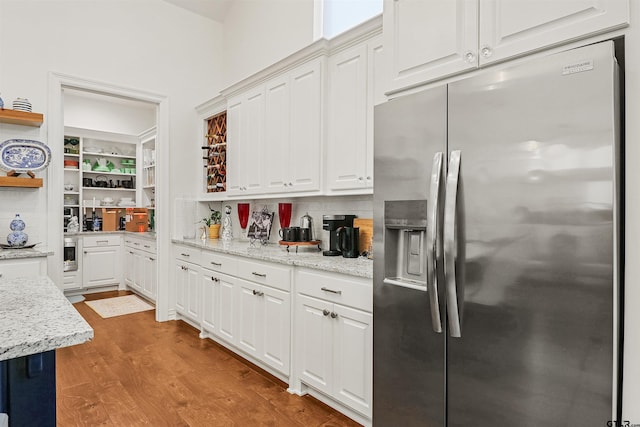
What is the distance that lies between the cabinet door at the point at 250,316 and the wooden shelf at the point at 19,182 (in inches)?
79.9

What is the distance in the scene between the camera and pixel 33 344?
0.87 metres

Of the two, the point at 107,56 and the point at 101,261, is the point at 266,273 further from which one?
the point at 101,261

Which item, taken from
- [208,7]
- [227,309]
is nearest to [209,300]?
[227,309]

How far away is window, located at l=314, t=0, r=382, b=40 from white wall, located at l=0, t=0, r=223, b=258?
1.83m

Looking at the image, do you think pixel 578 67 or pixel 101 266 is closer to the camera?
pixel 578 67

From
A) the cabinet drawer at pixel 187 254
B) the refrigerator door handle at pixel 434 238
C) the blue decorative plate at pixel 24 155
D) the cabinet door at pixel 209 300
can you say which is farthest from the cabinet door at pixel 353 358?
the blue decorative plate at pixel 24 155

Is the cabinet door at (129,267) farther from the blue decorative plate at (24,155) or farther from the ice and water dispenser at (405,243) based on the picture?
the ice and water dispenser at (405,243)

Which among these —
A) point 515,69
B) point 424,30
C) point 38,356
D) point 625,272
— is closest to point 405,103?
point 424,30

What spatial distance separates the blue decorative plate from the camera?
3.21m

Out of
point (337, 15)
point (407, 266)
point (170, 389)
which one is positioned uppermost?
point (337, 15)

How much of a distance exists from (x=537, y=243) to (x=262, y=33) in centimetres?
367

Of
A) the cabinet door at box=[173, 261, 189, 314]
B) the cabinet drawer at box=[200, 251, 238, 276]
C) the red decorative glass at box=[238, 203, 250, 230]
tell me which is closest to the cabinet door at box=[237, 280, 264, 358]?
the cabinet drawer at box=[200, 251, 238, 276]

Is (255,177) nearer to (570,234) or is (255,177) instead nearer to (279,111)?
(279,111)

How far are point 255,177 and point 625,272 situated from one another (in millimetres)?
2838
